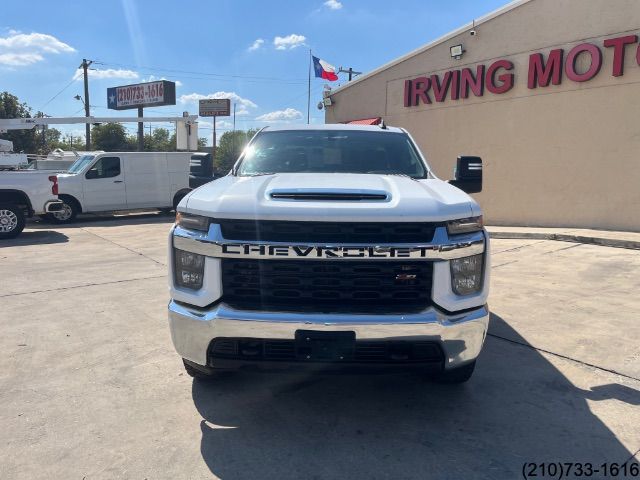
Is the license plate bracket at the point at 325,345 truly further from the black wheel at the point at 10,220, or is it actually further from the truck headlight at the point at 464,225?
the black wheel at the point at 10,220

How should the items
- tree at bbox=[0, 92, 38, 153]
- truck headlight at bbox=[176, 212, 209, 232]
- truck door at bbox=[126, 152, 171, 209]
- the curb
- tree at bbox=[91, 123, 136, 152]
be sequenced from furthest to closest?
1. tree at bbox=[91, 123, 136, 152]
2. tree at bbox=[0, 92, 38, 153]
3. truck door at bbox=[126, 152, 171, 209]
4. the curb
5. truck headlight at bbox=[176, 212, 209, 232]

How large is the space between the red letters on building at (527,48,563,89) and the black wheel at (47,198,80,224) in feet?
39.5

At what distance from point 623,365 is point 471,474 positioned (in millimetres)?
2035

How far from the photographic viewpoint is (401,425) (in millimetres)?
3035

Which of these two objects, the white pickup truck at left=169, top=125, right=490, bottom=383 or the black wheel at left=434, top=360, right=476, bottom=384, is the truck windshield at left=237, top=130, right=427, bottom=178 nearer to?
the white pickup truck at left=169, top=125, right=490, bottom=383

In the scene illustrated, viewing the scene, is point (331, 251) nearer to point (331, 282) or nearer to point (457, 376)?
point (331, 282)

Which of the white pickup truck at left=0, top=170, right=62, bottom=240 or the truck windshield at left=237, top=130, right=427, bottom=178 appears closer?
the truck windshield at left=237, top=130, right=427, bottom=178

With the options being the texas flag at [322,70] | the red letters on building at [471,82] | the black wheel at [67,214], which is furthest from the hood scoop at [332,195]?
the texas flag at [322,70]

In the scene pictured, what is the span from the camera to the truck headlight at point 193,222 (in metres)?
2.88

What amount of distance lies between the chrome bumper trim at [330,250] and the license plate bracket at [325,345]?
41cm

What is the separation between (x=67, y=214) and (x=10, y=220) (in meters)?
3.08

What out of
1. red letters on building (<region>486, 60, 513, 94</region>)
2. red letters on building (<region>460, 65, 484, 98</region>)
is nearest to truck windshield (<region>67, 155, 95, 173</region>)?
red letters on building (<region>460, 65, 484, 98</region>)

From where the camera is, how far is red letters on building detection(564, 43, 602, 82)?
33.6ft

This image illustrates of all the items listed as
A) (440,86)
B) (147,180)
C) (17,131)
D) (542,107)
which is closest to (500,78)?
(542,107)
